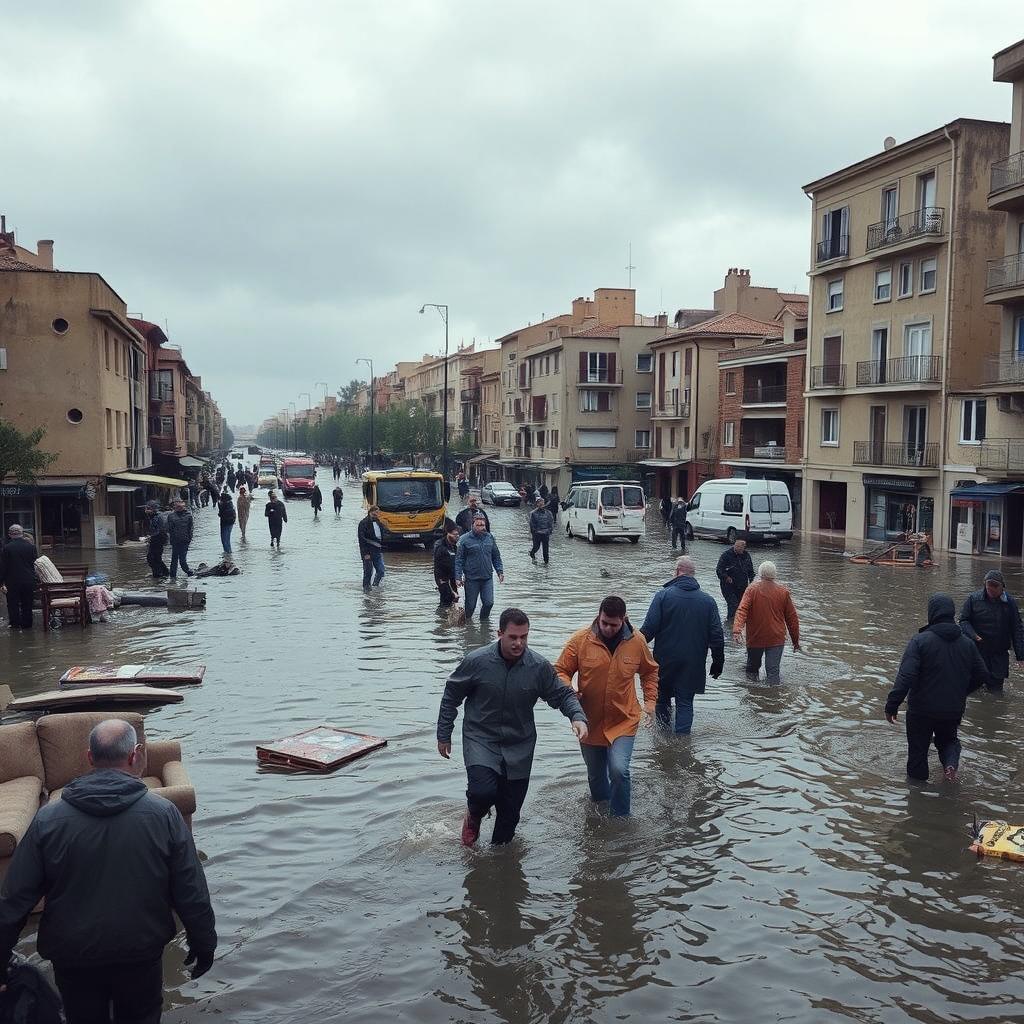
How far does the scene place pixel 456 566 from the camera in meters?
16.8

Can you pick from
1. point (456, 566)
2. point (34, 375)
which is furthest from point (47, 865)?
point (34, 375)

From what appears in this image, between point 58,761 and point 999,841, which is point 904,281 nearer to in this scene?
point 999,841

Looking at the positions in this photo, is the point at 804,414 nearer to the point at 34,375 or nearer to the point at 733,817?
the point at 34,375

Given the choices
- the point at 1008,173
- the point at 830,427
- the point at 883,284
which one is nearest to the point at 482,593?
the point at 1008,173

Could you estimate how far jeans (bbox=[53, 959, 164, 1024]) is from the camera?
400 centimetres

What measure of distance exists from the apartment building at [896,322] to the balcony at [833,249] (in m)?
0.06

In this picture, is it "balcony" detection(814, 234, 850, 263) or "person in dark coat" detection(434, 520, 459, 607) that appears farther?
"balcony" detection(814, 234, 850, 263)

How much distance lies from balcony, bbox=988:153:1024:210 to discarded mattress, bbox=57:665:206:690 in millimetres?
28000

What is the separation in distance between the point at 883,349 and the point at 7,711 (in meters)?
35.6

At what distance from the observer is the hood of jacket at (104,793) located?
155 inches

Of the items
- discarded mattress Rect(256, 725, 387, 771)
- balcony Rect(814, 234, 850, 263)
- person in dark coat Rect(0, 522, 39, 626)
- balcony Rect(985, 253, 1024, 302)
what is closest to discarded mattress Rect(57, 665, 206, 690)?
discarded mattress Rect(256, 725, 387, 771)

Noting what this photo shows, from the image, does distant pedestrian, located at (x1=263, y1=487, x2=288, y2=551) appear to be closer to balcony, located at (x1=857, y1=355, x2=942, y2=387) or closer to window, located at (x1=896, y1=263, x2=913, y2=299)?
balcony, located at (x1=857, y1=355, x2=942, y2=387)

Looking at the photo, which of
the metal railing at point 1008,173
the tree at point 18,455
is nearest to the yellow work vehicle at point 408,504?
the tree at point 18,455

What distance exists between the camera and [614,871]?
6898 mm
